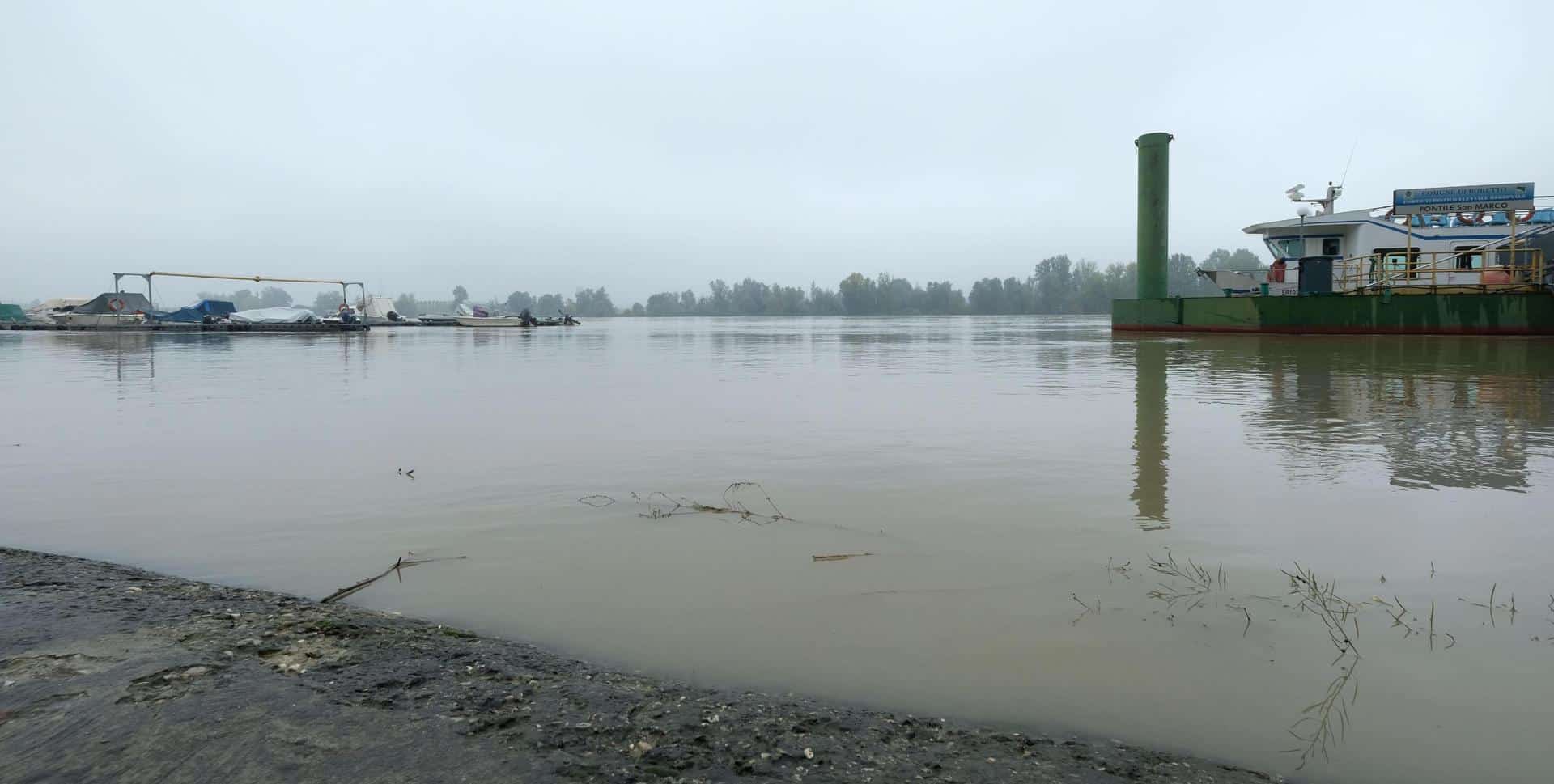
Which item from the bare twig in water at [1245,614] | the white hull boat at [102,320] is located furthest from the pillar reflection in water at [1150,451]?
the white hull boat at [102,320]

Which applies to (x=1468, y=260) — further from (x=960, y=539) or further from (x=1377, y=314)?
(x=960, y=539)

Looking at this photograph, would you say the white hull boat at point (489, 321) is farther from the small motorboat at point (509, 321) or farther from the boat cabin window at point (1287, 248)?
the boat cabin window at point (1287, 248)

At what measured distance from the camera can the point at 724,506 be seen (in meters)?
6.09

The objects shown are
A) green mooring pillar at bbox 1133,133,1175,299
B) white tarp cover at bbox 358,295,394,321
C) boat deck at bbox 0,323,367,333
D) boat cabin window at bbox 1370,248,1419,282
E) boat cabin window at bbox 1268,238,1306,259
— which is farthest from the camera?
white tarp cover at bbox 358,295,394,321

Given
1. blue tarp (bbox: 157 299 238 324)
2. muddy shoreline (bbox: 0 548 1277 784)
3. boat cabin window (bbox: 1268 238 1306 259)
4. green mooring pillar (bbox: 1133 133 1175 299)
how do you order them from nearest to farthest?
1. muddy shoreline (bbox: 0 548 1277 784)
2. boat cabin window (bbox: 1268 238 1306 259)
3. green mooring pillar (bbox: 1133 133 1175 299)
4. blue tarp (bbox: 157 299 238 324)

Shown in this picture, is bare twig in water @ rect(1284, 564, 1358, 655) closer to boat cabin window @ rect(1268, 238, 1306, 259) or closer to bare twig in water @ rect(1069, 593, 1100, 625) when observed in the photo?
bare twig in water @ rect(1069, 593, 1100, 625)

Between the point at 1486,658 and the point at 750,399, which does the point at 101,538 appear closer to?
the point at 1486,658

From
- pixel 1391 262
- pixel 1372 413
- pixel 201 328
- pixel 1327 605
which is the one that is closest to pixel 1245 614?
pixel 1327 605

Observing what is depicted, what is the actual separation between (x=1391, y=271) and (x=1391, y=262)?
1.04 metres

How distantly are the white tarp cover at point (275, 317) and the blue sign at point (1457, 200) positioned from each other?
64.2m

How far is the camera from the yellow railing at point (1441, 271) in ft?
90.5

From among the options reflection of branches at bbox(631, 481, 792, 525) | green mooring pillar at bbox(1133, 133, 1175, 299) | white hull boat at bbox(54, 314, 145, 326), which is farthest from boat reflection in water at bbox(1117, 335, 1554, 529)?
white hull boat at bbox(54, 314, 145, 326)

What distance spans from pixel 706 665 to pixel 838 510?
2653 mm

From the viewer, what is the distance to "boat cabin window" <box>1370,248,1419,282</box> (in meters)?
29.7
